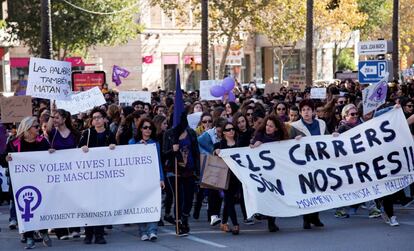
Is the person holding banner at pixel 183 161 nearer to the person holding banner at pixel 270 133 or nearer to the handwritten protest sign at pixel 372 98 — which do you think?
the person holding banner at pixel 270 133

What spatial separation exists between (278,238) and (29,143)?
3.39 metres

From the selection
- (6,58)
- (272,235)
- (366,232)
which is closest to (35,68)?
(272,235)

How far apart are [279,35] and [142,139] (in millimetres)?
36612

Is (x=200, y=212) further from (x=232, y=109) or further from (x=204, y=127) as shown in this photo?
(x=232, y=109)

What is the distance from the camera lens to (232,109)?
16.3m

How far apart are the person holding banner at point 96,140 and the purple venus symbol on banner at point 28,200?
2.44 feet

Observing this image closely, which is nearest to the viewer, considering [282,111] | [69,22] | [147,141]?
[147,141]

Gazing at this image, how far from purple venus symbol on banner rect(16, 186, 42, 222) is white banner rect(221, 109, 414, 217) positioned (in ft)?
8.12

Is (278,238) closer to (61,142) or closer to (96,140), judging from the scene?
(96,140)

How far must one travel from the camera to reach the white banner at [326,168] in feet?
38.5

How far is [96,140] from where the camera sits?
11781 mm

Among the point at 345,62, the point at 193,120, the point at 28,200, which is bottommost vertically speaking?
the point at 28,200

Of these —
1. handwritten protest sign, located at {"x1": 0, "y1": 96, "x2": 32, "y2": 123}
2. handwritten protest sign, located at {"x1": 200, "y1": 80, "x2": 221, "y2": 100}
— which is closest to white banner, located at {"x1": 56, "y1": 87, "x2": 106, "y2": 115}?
handwritten protest sign, located at {"x1": 0, "y1": 96, "x2": 32, "y2": 123}

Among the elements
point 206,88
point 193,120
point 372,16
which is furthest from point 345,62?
point 193,120
